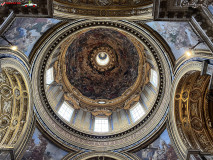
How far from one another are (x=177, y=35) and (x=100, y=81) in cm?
1552

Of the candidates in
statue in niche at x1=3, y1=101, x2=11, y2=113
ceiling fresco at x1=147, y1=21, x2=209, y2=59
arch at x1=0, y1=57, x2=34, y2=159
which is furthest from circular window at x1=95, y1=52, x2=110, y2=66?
statue in niche at x1=3, y1=101, x2=11, y2=113

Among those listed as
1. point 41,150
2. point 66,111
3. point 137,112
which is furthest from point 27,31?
point 137,112

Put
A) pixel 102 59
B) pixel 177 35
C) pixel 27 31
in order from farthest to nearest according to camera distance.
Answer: pixel 102 59 → pixel 177 35 → pixel 27 31

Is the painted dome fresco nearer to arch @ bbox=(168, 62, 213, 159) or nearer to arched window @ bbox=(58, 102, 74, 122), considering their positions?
arched window @ bbox=(58, 102, 74, 122)

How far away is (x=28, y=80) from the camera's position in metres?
12.7

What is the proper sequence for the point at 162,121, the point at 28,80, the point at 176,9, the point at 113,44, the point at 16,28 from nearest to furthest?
the point at 176,9
the point at 16,28
the point at 28,80
the point at 162,121
the point at 113,44

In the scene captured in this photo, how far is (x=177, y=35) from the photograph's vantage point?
11000 millimetres

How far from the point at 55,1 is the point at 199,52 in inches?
313

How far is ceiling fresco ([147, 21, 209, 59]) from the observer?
9.91 meters

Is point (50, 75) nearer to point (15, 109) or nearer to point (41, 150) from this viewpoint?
point (15, 109)

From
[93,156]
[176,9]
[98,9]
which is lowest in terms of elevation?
[93,156]

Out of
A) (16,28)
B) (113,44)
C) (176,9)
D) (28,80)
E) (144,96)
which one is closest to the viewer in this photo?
(176,9)

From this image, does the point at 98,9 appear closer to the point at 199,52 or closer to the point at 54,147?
the point at 199,52

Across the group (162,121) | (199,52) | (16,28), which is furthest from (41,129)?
(199,52)
